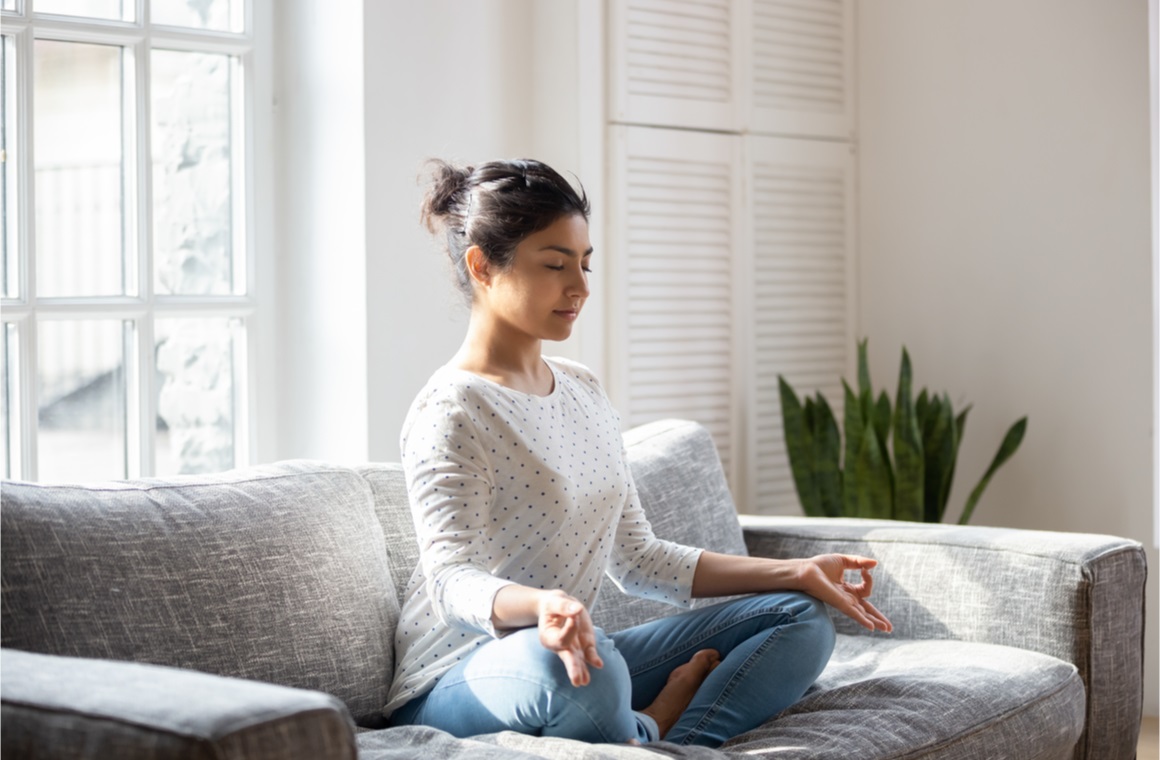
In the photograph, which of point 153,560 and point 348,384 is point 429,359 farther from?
point 153,560

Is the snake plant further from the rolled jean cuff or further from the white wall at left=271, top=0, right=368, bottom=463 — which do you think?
the rolled jean cuff

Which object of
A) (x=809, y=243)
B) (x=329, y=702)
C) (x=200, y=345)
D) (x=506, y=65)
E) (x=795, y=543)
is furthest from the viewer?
(x=809, y=243)

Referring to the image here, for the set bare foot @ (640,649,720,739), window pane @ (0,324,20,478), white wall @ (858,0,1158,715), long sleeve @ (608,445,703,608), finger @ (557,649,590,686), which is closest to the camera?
finger @ (557,649,590,686)

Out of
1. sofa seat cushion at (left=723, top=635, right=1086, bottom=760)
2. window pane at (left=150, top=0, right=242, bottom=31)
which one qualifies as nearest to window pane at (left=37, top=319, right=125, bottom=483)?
window pane at (left=150, top=0, right=242, bottom=31)

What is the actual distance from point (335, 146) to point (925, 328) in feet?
5.90

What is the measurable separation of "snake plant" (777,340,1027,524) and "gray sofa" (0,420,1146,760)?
0.82 m

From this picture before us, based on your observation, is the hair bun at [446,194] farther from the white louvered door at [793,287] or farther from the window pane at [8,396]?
the white louvered door at [793,287]

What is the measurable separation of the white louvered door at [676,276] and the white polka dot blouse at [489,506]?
4.09ft

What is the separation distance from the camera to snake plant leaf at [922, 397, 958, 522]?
138 inches

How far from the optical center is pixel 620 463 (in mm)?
2156

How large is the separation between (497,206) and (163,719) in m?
1.03

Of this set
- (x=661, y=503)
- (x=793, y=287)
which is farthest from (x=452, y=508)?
(x=793, y=287)

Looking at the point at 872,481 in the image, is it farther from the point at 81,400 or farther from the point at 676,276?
the point at 81,400

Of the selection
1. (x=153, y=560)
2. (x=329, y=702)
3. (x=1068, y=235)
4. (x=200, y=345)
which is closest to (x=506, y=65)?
(x=200, y=345)
